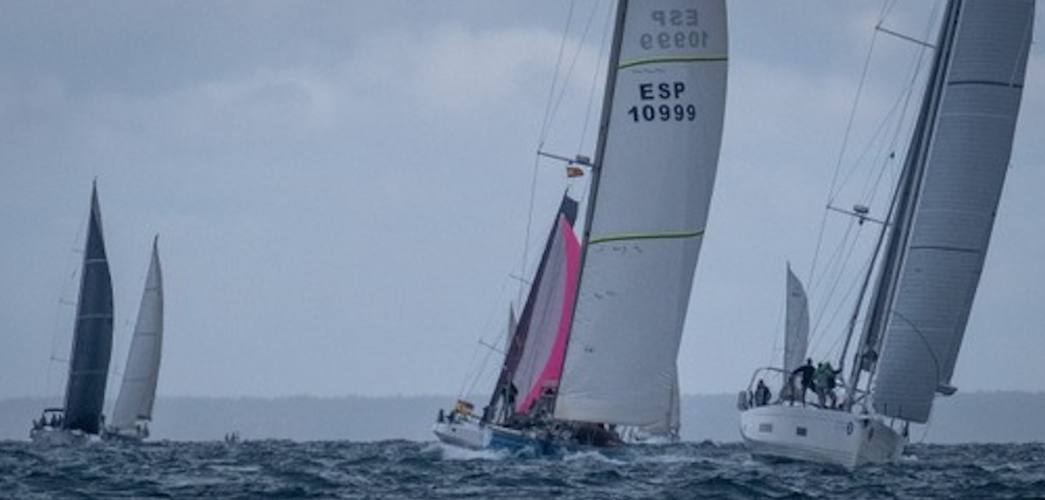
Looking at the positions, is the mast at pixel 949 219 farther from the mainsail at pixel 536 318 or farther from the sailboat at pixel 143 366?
the sailboat at pixel 143 366

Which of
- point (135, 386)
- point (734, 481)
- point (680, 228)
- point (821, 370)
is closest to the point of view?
point (734, 481)

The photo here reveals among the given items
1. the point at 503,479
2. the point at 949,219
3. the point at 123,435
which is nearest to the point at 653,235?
the point at 503,479

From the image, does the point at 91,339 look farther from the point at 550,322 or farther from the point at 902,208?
the point at 902,208

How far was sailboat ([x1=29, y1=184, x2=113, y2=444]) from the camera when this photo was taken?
81.6 m

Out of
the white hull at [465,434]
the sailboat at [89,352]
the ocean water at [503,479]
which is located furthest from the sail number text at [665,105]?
the sailboat at [89,352]

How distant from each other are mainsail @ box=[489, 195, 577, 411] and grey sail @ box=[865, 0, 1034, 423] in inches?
327

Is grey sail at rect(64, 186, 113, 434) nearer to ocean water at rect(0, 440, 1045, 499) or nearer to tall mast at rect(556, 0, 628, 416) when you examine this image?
ocean water at rect(0, 440, 1045, 499)

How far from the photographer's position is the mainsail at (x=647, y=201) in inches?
1702

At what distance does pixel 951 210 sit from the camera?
2024 inches

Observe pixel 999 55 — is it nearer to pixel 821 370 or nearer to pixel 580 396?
pixel 821 370

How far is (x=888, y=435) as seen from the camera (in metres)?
50.5

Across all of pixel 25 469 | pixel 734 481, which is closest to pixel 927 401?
pixel 734 481

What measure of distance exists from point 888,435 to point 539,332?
9466 millimetres

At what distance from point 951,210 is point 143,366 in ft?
149
